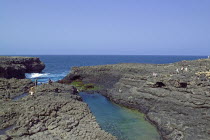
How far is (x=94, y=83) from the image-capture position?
4797cm

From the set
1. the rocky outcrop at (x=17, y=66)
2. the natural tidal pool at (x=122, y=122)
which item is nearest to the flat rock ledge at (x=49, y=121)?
the natural tidal pool at (x=122, y=122)

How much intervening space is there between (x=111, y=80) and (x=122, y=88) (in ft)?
28.6

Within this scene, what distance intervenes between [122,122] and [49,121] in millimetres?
9580

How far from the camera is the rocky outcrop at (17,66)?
181 ft

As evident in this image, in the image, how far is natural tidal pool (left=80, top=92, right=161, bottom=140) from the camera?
21.0 m

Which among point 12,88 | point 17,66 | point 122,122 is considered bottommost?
point 122,122

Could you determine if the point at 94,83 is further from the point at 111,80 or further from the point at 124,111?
the point at 124,111

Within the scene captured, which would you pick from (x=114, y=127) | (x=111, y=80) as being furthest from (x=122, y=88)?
(x=114, y=127)

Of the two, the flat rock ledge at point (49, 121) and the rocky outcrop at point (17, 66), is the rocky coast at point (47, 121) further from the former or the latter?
the rocky outcrop at point (17, 66)

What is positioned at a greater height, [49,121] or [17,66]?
[17,66]

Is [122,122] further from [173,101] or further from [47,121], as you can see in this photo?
[47,121]

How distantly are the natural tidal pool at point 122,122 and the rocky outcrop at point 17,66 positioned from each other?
32.6 m

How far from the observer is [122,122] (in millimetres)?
24781

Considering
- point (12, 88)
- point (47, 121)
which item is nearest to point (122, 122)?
point (47, 121)
